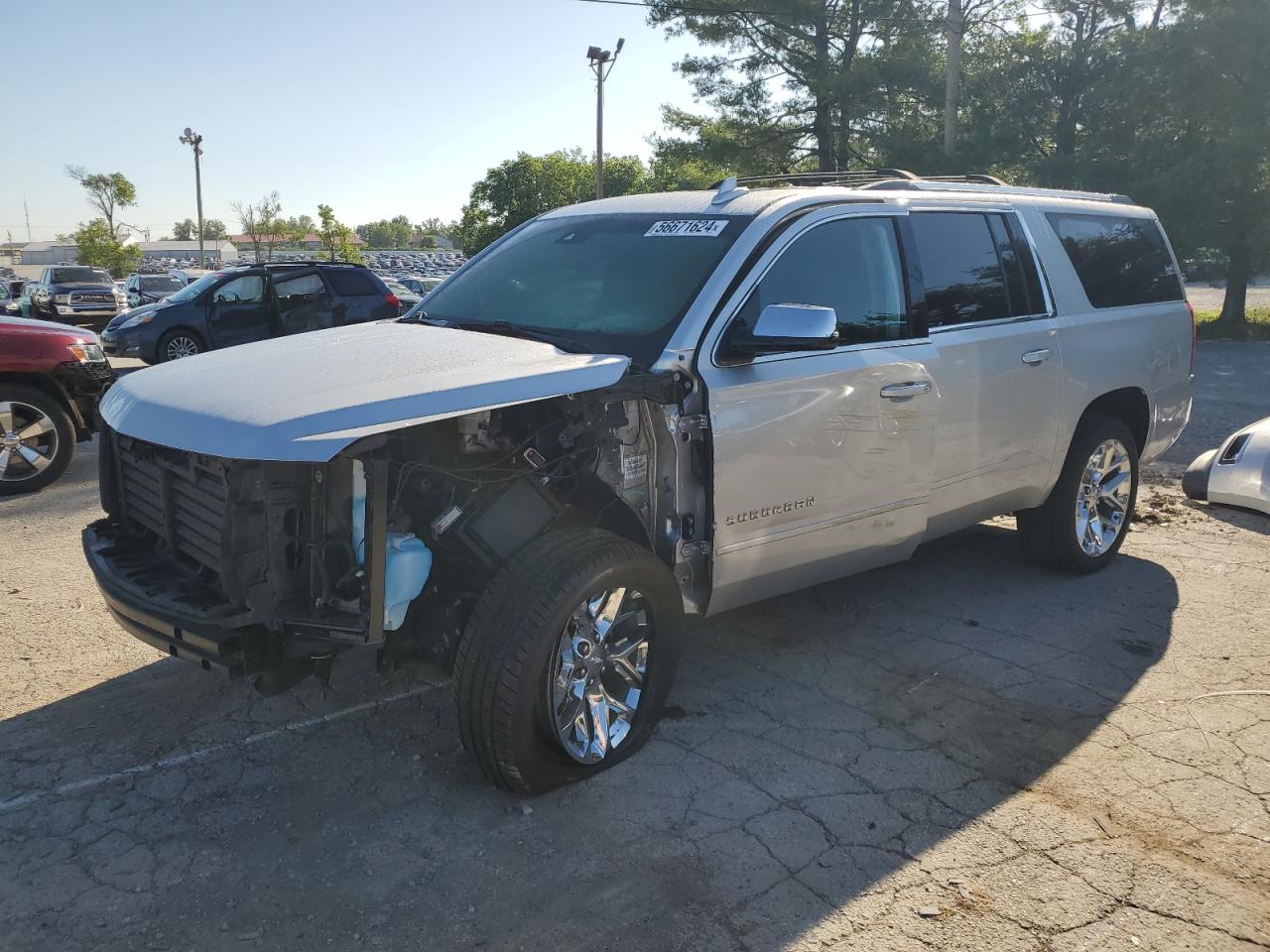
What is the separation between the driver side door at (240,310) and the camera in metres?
14.9

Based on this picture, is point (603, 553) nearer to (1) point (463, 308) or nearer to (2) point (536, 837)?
(2) point (536, 837)

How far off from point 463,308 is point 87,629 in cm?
239

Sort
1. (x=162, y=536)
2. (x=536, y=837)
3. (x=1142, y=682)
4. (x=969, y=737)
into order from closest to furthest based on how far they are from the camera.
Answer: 1. (x=536, y=837)
2. (x=162, y=536)
3. (x=969, y=737)
4. (x=1142, y=682)

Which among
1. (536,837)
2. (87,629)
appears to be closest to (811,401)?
(536,837)

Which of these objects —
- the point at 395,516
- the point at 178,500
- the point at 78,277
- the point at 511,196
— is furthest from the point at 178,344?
the point at 511,196

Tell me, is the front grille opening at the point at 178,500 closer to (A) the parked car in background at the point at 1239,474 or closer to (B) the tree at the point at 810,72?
(A) the parked car in background at the point at 1239,474

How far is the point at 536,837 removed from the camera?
3.11m

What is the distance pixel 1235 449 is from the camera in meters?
7.11

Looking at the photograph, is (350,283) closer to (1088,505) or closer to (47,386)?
(47,386)

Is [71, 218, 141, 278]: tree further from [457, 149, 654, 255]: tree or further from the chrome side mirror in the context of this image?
the chrome side mirror

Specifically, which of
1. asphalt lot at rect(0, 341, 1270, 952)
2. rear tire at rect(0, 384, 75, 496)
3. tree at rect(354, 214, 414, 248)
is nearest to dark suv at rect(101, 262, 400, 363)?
rear tire at rect(0, 384, 75, 496)

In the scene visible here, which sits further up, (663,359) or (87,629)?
(663,359)

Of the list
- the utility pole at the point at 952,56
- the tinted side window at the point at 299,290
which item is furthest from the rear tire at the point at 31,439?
the utility pole at the point at 952,56

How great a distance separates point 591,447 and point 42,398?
5.88 m
